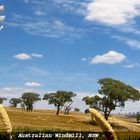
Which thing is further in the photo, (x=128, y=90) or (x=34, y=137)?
(x=128, y=90)

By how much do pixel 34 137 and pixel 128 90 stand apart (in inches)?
3719

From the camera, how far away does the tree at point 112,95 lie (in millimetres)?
139500

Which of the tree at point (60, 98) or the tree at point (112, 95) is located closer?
the tree at point (112, 95)

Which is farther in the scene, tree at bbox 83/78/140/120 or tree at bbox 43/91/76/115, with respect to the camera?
tree at bbox 43/91/76/115

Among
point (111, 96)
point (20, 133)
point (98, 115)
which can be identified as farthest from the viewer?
point (111, 96)

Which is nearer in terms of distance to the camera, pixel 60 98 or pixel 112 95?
pixel 112 95

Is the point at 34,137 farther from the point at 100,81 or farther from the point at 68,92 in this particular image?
the point at 68,92

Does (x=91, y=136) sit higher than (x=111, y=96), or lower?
lower

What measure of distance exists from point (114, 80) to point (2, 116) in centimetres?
13935

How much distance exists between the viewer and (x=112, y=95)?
140 metres

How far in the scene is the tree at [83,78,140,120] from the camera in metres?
140

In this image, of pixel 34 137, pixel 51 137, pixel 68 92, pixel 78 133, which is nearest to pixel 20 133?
pixel 34 137

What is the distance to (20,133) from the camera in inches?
1960

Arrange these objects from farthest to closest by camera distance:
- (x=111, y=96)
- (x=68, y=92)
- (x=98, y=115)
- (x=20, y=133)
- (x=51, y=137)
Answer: (x=68, y=92) < (x=111, y=96) < (x=51, y=137) < (x=20, y=133) < (x=98, y=115)
